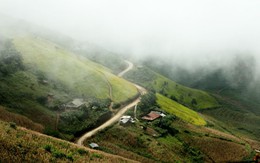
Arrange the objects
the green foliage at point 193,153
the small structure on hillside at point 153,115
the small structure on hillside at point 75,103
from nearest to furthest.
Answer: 1. the small structure on hillside at point 75,103
2. the green foliage at point 193,153
3. the small structure on hillside at point 153,115

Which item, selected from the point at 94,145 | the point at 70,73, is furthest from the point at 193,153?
the point at 70,73

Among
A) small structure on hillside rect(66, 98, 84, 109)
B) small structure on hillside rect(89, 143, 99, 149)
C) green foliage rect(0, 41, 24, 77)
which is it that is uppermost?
green foliage rect(0, 41, 24, 77)

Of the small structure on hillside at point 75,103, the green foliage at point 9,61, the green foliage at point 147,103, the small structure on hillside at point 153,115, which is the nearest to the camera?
the small structure on hillside at point 75,103

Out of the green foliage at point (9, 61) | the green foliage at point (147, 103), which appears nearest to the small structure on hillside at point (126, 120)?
the green foliage at point (147, 103)

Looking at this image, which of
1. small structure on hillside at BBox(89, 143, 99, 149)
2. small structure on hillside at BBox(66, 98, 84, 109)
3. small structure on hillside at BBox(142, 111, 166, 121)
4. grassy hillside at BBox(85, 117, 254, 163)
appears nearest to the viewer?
small structure on hillside at BBox(89, 143, 99, 149)

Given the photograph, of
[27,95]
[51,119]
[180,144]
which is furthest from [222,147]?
[27,95]

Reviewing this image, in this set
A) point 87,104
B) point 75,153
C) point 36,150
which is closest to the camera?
point 36,150

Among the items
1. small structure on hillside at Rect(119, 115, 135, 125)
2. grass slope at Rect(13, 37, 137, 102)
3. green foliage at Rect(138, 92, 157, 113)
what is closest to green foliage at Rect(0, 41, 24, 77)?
grass slope at Rect(13, 37, 137, 102)

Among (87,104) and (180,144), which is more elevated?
(87,104)

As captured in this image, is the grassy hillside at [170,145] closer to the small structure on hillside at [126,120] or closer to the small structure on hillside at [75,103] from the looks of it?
the small structure on hillside at [126,120]

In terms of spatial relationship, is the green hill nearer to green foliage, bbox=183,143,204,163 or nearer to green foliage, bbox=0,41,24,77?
green foliage, bbox=0,41,24,77

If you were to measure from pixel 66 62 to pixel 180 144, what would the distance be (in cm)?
8060

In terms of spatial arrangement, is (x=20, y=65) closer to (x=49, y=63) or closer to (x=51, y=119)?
(x=49, y=63)

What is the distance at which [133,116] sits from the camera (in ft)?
400
